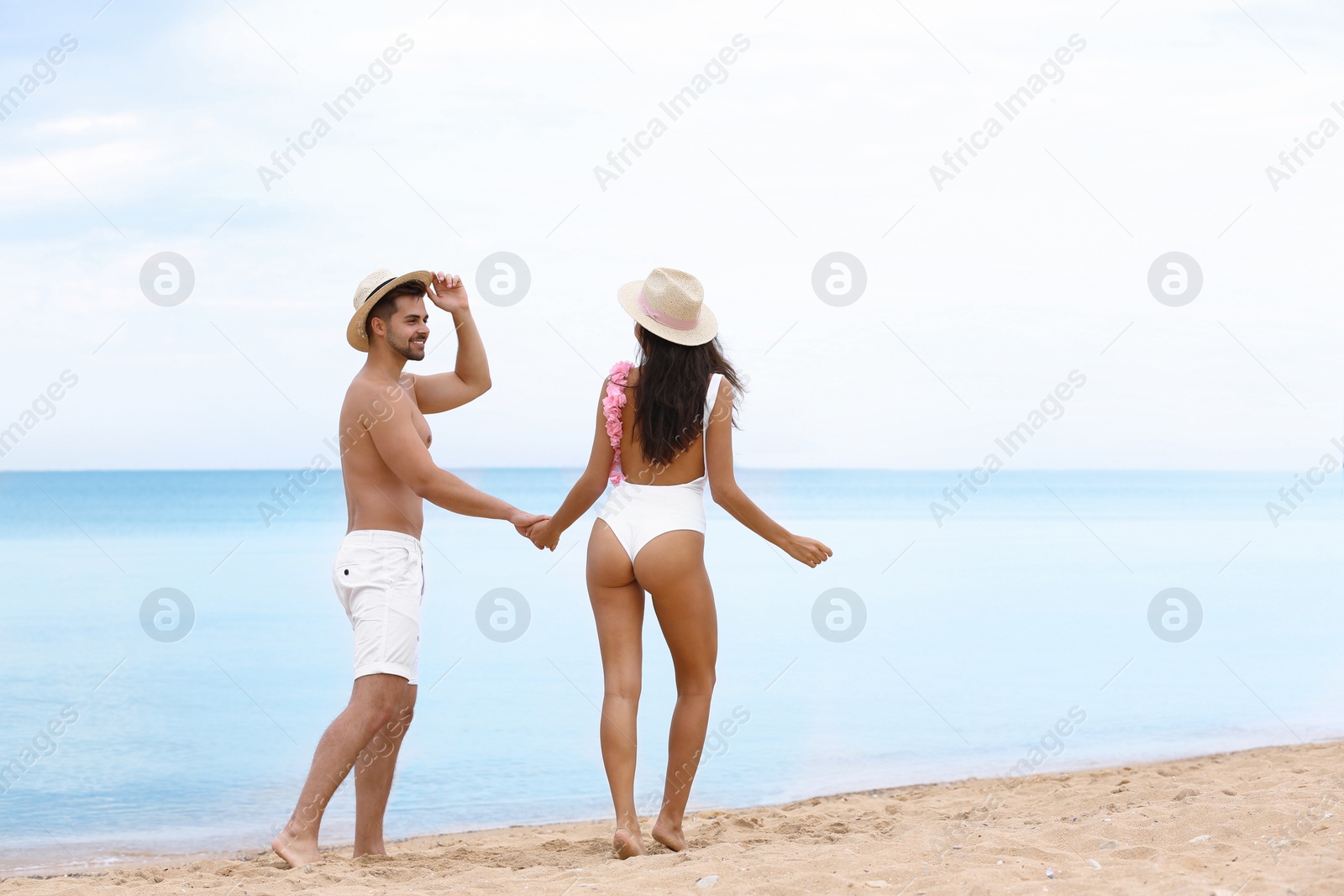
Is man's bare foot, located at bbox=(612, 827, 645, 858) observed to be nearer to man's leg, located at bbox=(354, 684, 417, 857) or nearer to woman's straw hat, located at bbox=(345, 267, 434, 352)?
man's leg, located at bbox=(354, 684, 417, 857)

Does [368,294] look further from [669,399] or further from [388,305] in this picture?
[669,399]

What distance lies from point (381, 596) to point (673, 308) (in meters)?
1.45

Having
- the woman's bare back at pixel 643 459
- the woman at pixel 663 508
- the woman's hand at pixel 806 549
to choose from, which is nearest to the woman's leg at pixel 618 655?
the woman at pixel 663 508

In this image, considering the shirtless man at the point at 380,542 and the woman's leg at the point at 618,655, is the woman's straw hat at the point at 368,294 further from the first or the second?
the woman's leg at the point at 618,655

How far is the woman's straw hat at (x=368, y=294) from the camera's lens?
3.93m

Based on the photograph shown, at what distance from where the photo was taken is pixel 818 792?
5910 mm

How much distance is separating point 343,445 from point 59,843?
2897mm

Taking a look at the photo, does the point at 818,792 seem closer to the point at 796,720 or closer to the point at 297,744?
the point at 796,720

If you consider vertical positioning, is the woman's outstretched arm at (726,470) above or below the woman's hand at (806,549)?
above

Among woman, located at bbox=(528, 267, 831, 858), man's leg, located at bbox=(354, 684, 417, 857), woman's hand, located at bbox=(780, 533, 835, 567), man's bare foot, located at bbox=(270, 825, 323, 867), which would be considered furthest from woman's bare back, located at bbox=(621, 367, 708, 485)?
man's bare foot, located at bbox=(270, 825, 323, 867)

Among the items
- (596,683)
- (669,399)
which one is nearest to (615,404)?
(669,399)

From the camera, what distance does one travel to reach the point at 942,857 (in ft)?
10.9

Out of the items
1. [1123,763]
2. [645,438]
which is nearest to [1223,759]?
[1123,763]

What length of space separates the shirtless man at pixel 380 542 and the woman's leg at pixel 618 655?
364mm
